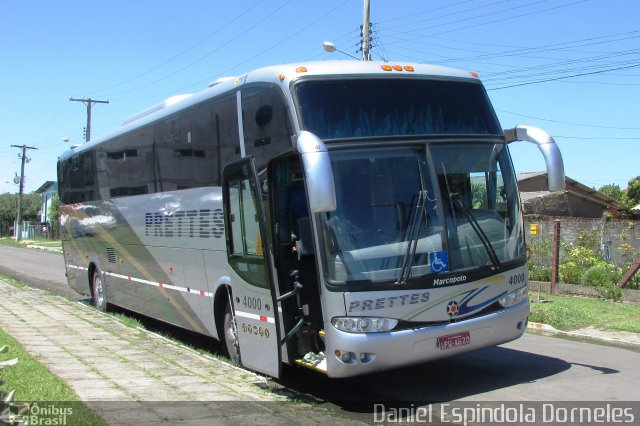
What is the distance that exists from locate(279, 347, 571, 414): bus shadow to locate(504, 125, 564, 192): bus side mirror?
7.79ft

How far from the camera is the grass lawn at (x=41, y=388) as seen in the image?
18.8 ft

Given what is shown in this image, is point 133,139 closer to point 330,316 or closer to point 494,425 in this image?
point 330,316

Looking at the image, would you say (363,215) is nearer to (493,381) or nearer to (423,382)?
(423,382)

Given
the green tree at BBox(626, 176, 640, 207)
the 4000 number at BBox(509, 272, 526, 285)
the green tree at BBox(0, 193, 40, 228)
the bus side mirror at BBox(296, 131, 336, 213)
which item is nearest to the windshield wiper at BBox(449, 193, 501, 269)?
the 4000 number at BBox(509, 272, 526, 285)

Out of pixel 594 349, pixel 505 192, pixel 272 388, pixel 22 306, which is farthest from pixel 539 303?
pixel 22 306

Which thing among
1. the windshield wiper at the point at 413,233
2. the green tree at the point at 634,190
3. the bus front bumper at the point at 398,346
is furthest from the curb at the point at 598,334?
the green tree at the point at 634,190

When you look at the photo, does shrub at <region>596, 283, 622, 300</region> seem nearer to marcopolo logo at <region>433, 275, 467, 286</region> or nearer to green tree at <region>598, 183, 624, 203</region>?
marcopolo logo at <region>433, 275, 467, 286</region>

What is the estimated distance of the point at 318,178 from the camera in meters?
5.80

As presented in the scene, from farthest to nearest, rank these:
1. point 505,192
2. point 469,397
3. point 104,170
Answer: point 104,170 → point 505,192 → point 469,397

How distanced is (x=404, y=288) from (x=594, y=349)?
520cm

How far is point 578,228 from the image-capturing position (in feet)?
59.0

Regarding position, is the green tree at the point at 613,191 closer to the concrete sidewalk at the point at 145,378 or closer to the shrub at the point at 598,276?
the shrub at the point at 598,276

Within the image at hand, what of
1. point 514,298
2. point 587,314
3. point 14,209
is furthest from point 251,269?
point 14,209

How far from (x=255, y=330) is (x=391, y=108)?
3.03 meters
